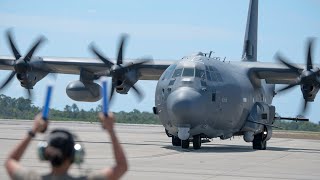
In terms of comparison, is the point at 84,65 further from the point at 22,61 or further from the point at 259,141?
the point at 259,141

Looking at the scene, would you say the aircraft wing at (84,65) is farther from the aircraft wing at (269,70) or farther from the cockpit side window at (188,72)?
the cockpit side window at (188,72)

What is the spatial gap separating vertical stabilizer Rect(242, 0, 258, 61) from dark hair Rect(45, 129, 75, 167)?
→ 3183 centimetres

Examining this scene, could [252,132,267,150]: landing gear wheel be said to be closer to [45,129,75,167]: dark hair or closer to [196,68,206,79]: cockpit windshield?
[196,68,206,79]: cockpit windshield

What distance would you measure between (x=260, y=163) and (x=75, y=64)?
17575 millimetres

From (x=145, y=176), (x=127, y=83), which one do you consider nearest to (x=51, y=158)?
(x=145, y=176)

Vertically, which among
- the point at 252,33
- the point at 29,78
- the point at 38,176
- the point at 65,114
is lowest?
the point at 65,114

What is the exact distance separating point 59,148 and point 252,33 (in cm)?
3456

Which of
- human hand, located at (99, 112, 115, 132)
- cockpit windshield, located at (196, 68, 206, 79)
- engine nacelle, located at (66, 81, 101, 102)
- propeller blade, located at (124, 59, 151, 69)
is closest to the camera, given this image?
human hand, located at (99, 112, 115, 132)

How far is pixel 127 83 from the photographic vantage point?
32000 millimetres

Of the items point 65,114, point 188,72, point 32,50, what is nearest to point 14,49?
point 32,50

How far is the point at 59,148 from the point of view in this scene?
439 cm

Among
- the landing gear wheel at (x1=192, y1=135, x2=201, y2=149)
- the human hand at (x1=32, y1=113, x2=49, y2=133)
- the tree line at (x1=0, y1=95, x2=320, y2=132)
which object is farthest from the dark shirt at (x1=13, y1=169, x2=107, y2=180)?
the tree line at (x1=0, y1=95, x2=320, y2=132)

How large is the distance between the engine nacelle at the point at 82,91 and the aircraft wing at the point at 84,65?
114cm

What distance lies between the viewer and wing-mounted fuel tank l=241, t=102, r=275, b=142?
29.4m
